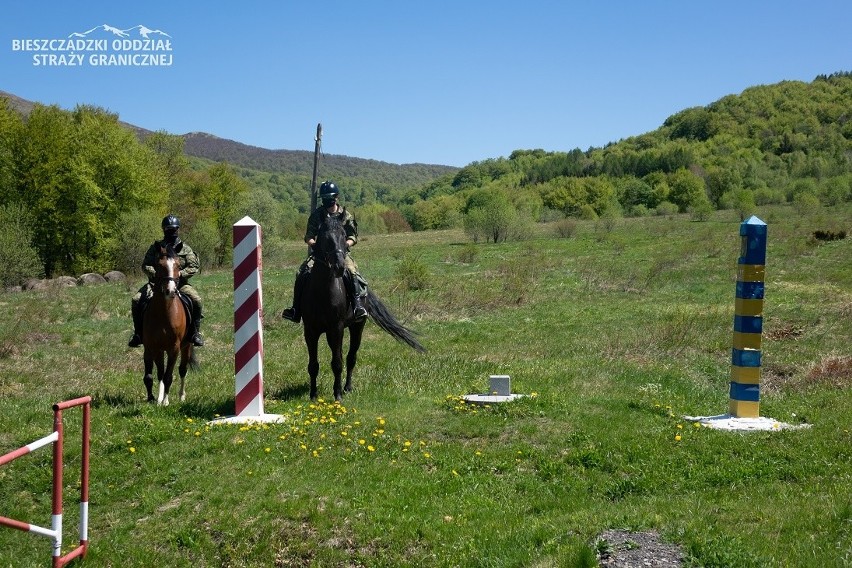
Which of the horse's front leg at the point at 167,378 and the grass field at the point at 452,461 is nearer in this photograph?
the grass field at the point at 452,461

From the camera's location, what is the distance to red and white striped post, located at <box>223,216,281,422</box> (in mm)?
10023

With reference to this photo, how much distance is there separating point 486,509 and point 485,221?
6208cm

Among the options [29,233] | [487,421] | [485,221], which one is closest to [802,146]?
[485,221]

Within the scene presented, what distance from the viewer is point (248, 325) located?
1012 centimetres

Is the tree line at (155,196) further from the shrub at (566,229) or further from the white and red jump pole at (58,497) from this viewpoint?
the white and red jump pole at (58,497)

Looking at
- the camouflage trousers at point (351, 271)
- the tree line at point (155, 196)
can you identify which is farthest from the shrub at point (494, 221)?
the camouflage trousers at point (351, 271)

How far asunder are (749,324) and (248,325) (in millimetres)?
6676

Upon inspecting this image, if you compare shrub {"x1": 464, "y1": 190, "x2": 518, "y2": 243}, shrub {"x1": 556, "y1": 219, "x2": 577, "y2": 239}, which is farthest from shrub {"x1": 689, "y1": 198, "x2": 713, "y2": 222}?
shrub {"x1": 464, "y1": 190, "x2": 518, "y2": 243}

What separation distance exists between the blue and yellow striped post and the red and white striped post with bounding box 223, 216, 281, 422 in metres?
6.08

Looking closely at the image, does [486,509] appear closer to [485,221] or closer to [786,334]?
[786,334]

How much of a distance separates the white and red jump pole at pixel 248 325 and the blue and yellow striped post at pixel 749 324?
6.08 m

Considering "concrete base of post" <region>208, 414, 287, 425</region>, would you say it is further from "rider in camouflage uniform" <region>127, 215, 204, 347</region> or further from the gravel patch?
the gravel patch

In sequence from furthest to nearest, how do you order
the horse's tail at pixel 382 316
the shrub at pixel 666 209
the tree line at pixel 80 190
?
the shrub at pixel 666 209, the tree line at pixel 80 190, the horse's tail at pixel 382 316

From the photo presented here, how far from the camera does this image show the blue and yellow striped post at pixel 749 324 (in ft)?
32.1
